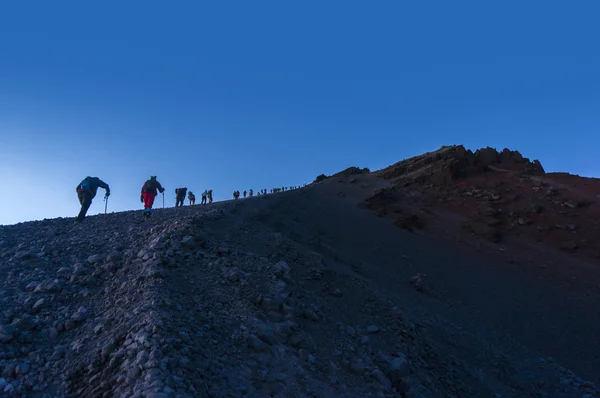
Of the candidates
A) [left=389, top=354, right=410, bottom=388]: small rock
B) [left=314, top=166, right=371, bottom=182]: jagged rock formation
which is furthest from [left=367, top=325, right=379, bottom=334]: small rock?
[left=314, top=166, right=371, bottom=182]: jagged rock formation

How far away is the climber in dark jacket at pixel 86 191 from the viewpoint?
13352 millimetres

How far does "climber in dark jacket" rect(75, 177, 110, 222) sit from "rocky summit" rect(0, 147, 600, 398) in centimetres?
59

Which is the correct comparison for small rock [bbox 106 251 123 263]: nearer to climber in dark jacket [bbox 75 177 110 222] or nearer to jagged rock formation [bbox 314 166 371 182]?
climber in dark jacket [bbox 75 177 110 222]

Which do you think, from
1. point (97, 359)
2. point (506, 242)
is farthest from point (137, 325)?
point (506, 242)

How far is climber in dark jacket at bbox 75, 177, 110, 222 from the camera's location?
13352 millimetres

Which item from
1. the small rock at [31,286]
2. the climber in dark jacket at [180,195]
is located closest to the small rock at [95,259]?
the small rock at [31,286]

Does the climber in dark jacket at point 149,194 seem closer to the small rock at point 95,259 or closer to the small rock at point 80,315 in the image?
the small rock at point 95,259

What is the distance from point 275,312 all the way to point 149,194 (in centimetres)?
849

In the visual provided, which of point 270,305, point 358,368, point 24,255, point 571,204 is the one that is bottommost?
point 358,368

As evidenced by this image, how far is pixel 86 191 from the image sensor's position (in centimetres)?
1334

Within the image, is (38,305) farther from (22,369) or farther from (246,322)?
(246,322)

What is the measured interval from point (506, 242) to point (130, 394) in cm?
2148

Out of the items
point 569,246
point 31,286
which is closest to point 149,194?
point 31,286

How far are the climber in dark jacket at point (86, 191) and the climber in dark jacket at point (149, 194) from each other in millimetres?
1299
